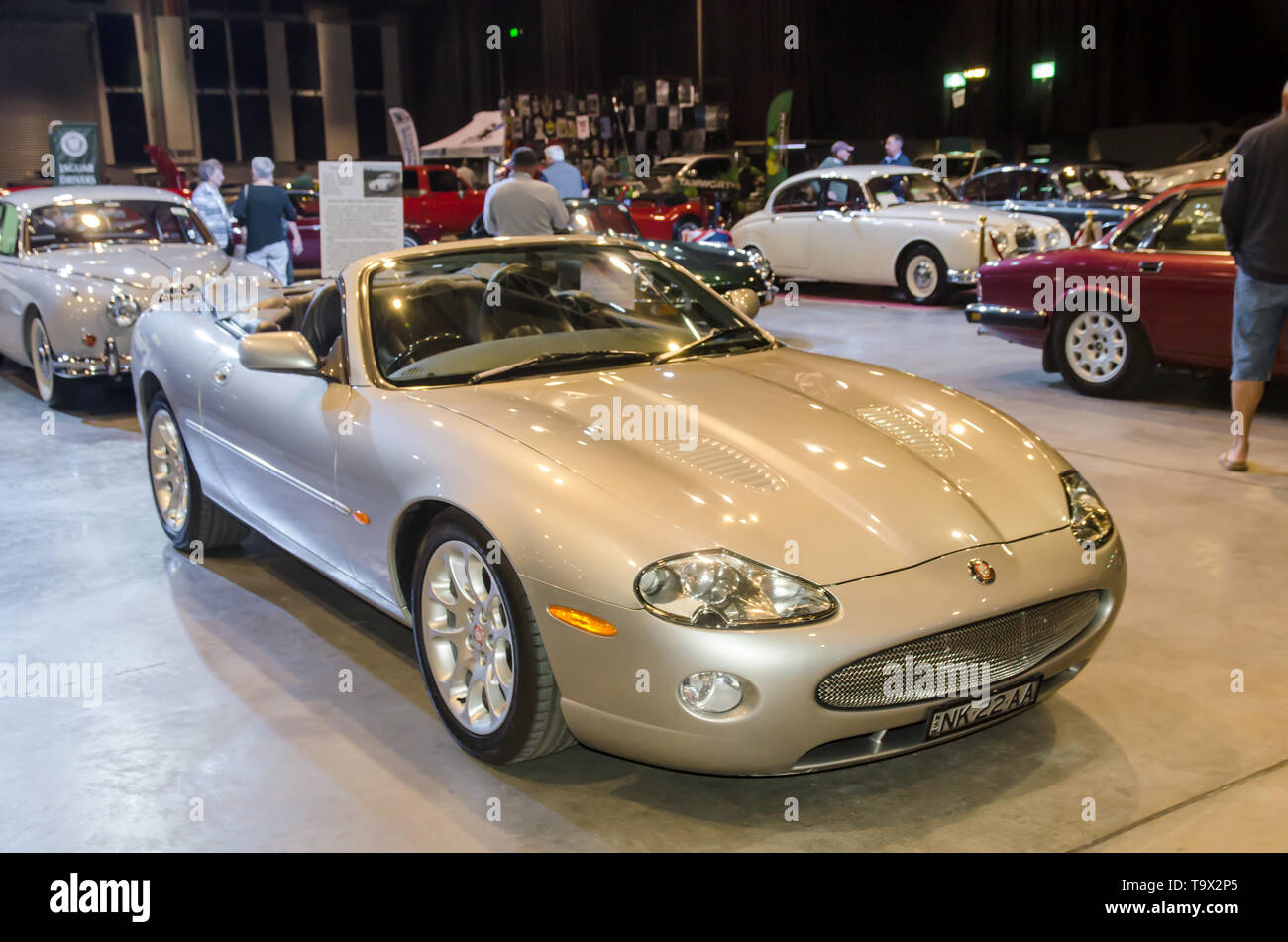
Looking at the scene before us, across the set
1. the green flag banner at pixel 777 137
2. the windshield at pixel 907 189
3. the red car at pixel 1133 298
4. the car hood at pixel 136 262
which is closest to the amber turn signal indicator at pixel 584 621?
the red car at pixel 1133 298

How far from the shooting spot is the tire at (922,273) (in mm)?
12438

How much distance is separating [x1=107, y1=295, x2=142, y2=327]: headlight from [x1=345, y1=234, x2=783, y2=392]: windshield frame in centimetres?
463

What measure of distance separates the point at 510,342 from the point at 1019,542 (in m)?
1.79

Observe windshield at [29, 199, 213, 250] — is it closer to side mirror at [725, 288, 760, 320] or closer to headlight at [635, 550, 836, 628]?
side mirror at [725, 288, 760, 320]

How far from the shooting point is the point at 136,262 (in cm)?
859

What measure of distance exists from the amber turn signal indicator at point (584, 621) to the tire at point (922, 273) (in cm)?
1033

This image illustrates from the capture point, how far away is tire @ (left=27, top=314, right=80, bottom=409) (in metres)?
8.45

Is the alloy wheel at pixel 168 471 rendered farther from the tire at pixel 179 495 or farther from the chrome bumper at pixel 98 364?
the chrome bumper at pixel 98 364

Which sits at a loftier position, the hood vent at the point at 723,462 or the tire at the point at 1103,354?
the hood vent at the point at 723,462

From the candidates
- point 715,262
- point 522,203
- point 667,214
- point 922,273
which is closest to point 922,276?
point 922,273

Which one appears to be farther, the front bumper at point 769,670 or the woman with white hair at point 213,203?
the woman with white hair at point 213,203

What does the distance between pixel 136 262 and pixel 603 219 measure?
17.2ft

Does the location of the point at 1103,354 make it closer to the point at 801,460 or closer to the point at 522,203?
the point at 522,203
